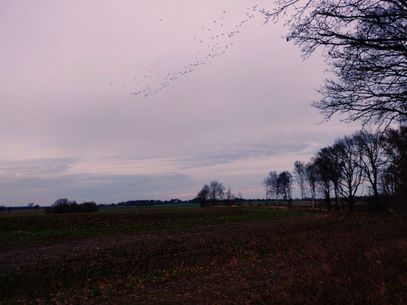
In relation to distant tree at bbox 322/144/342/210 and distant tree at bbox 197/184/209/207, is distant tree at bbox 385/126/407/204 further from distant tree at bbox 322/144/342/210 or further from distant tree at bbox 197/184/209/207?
distant tree at bbox 197/184/209/207

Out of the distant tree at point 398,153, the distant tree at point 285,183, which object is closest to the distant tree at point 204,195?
the distant tree at point 285,183

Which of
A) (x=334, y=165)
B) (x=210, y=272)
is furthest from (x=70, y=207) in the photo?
(x=210, y=272)

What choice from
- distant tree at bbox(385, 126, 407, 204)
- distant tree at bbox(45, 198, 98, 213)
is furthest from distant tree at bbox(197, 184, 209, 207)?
distant tree at bbox(385, 126, 407, 204)

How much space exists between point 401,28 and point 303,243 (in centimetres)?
1337

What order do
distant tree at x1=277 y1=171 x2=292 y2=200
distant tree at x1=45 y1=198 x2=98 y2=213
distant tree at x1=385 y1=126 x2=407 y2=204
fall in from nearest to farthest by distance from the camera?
distant tree at x1=385 y1=126 x2=407 y2=204, distant tree at x1=45 y1=198 x2=98 y2=213, distant tree at x1=277 y1=171 x2=292 y2=200

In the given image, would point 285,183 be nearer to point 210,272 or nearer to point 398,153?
point 398,153

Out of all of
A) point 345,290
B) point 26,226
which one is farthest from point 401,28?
point 26,226

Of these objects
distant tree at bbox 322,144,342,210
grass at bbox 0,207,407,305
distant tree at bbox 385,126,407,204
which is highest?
distant tree at bbox 322,144,342,210

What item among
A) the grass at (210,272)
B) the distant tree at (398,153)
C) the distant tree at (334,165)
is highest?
the distant tree at (334,165)

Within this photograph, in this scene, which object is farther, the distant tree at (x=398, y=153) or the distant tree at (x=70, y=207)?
the distant tree at (x=70, y=207)

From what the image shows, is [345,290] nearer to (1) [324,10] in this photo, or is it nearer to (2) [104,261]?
(1) [324,10]

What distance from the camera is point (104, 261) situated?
16625mm

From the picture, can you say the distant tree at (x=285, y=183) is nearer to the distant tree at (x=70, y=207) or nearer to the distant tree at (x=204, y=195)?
the distant tree at (x=204, y=195)

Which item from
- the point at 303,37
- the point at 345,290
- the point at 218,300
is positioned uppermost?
the point at 303,37
